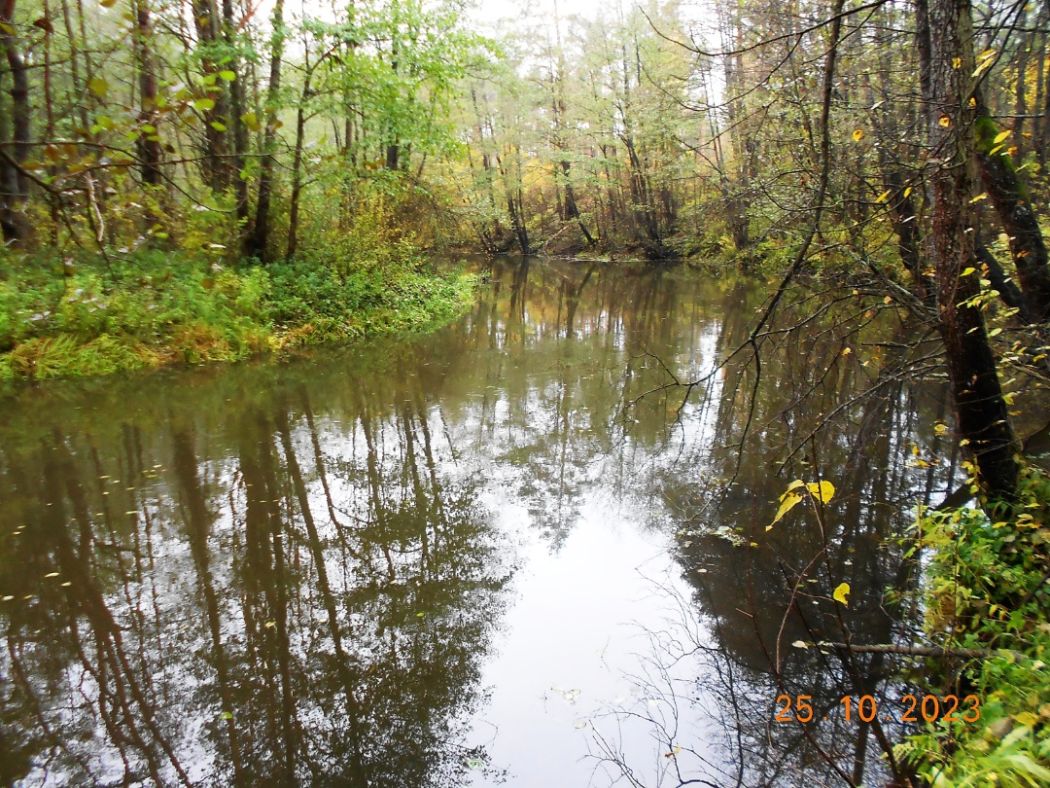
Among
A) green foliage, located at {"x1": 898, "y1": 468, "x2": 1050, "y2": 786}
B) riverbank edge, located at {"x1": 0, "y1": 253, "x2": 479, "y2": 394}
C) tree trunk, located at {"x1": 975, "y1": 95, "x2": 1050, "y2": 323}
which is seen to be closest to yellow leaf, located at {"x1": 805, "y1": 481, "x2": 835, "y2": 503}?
green foliage, located at {"x1": 898, "y1": 468, "x2": 1050, "y2": 786}

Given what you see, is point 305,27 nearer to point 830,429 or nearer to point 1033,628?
point 830,429

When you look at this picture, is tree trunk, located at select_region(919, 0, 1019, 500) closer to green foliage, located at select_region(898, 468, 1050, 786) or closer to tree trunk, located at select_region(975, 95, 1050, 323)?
green foliage, located at select_region(898, 468, 1050, 786)

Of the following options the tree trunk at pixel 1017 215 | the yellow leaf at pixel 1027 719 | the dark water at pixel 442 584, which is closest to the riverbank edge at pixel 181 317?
the dark water at pixel 442 584

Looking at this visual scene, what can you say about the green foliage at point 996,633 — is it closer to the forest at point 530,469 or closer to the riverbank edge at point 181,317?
the forest at point 530,469

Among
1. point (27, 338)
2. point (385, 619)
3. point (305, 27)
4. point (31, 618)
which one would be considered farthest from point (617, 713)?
point (305, 27)

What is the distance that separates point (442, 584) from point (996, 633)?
363 centimetres

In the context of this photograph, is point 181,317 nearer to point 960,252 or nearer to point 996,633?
point 960,252

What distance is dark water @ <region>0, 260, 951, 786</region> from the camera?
350cm

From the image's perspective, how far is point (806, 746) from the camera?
3.46 m

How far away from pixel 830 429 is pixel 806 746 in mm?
4992

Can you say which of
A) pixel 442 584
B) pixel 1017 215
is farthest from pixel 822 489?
pixel 442 584

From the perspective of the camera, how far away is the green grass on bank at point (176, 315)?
1030 cm
